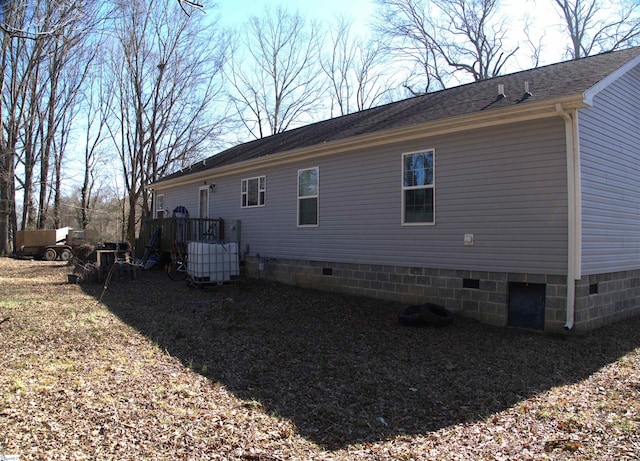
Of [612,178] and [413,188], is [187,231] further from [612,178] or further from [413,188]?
[612,178]

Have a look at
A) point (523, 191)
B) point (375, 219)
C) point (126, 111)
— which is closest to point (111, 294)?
point (375, 219)

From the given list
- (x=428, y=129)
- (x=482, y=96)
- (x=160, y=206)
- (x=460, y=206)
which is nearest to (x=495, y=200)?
(x=460, y=206)

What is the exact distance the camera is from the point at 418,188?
8.63 metres

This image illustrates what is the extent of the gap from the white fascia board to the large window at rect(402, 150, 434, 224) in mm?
416

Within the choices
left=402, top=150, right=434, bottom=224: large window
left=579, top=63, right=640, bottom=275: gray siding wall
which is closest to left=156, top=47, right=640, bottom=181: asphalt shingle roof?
left=579, top=63, right=640, bottom=275: gray siding wall

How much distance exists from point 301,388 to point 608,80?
21.8 ft

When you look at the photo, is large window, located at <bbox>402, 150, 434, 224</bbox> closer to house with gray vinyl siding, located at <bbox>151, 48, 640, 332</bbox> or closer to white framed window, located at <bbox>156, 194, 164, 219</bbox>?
house with gray vinyl siding, located at <bbox>151, 48, 640, 332</bbox>

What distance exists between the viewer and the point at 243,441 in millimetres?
3396

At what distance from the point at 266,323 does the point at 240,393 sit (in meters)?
3.12

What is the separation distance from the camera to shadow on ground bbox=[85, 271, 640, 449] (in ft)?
13.6

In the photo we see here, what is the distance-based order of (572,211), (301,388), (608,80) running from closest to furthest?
(301,388), (572,211), (608,80)

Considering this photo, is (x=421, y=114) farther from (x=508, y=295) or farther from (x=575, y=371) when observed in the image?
(x=575, y=371)

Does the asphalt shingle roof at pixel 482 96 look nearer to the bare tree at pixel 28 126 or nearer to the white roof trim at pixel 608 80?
the white roof trim at pixel 608 80

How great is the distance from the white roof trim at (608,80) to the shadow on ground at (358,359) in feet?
11.4
